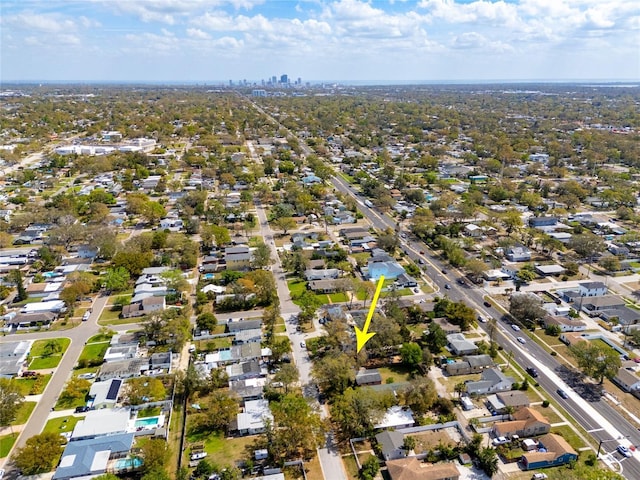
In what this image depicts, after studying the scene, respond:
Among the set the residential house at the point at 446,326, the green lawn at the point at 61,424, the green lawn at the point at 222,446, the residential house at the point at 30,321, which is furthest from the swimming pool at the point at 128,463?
the residential house at the point at 446,326

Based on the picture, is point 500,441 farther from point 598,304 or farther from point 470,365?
point 598,304

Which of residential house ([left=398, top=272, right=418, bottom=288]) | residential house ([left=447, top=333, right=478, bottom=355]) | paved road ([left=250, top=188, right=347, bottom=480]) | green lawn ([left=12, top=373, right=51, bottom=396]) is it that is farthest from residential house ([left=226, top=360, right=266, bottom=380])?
residential house ([left=398, top=272, right=418, bottom=288])

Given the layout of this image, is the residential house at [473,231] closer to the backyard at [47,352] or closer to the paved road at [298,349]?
the paved road at [298,349]

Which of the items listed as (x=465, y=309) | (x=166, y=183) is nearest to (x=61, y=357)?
(x=465, y=309)

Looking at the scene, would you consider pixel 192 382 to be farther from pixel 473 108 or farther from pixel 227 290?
pixel 473 108

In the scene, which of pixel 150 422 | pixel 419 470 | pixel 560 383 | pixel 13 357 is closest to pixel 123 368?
pixel 150 422
